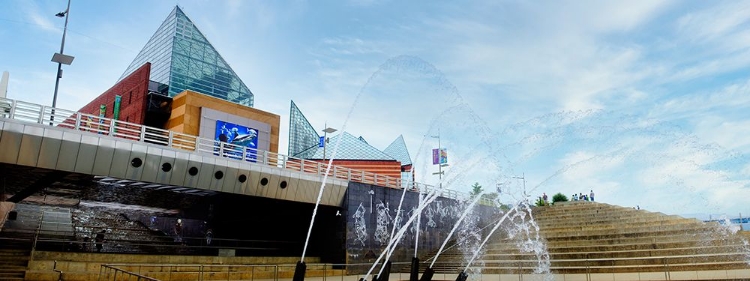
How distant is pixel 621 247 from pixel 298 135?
65900 millimetres

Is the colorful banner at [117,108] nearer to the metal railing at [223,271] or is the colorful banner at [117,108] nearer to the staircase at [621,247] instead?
the metal railing at [223,271]

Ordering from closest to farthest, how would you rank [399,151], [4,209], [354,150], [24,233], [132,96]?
[24,233] < [4,209] < [132,96] < [354,150] < [399,151]

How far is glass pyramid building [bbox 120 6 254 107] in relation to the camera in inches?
2522

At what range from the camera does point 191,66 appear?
64.9m

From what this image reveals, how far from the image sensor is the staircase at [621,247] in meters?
17.3

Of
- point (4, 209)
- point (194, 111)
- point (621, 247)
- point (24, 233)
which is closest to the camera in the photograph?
point (621, 247)

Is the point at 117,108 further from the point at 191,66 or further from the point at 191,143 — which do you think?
the point at 191,66

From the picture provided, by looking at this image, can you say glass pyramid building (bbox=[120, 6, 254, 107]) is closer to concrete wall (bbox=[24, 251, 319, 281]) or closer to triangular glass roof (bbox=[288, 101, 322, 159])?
triangular glass roof (bbox=[288, 101, 322, 159])

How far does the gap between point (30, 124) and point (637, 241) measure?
22949 millimetres

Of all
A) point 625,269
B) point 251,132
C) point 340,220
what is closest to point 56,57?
point 251,132

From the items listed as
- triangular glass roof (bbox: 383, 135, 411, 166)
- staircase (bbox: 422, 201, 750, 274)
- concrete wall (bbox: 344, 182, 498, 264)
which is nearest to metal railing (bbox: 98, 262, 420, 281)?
concrete wall (bbox: 344, 182, 498, 264)

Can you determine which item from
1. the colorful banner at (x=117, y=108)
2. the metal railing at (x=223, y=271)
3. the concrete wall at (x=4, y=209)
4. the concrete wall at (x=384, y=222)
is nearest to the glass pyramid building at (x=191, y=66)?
the colorful banner at (x=117, y=108)

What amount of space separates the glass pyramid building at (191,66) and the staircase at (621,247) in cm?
4586

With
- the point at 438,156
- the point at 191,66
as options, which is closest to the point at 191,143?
the point at 438,156
